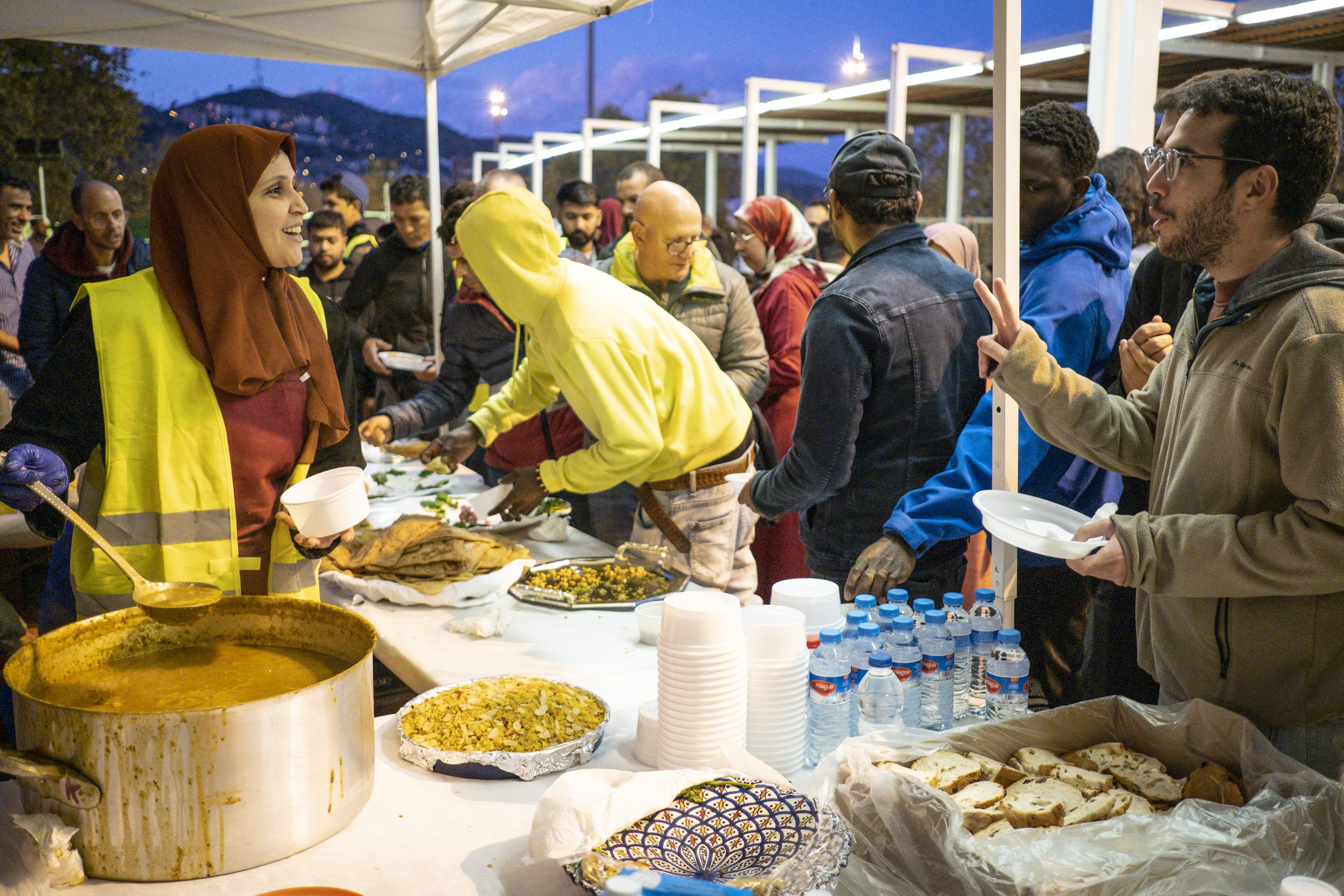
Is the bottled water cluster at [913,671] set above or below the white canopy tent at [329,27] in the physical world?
below

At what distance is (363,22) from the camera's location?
4363 millimetres

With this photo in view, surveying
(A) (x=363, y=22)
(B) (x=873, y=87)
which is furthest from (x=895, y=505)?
(B) (x=873, y=87)

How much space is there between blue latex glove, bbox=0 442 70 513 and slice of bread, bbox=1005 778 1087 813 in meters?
1.52

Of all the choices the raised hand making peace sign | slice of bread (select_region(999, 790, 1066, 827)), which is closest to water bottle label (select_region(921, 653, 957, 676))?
slice of bread (select_region(999, 790, 1066, 827))

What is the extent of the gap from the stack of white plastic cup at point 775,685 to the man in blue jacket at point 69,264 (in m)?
3.82

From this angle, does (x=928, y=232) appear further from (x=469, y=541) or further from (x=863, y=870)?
(x=863, y=870)

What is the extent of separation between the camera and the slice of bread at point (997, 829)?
1.14m

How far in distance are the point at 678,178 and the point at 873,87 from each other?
1814 centimetres

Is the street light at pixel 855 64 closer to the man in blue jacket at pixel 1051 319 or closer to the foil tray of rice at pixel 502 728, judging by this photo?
the man in blue jacket at pixel 1051 319

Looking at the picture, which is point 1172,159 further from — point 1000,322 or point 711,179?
point 711,179

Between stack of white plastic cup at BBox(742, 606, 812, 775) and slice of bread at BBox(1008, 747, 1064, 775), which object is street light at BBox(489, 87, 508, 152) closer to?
stack of white plastic cup at BBox(742, 606, 812, 775)

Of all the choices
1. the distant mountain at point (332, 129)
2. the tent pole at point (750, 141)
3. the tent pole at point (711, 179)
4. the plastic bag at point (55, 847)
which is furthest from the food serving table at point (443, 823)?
the distant mountain at point (332, 129)

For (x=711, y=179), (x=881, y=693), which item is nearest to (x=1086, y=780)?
(x=881, y=693)

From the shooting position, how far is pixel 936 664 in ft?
5.09
